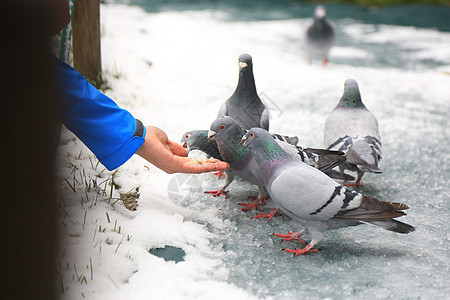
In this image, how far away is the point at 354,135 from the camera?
118 inches

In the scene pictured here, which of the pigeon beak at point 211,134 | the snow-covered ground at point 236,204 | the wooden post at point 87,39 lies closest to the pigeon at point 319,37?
the snow-covered ground at point 236,204

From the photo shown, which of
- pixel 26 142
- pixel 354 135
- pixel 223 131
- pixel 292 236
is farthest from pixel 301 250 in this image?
pixel 26 142

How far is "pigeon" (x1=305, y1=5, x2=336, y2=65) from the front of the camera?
5.86m

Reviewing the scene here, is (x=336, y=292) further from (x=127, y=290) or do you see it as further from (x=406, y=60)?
(x=406, y=60)

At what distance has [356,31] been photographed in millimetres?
7992

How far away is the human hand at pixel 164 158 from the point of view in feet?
7.43

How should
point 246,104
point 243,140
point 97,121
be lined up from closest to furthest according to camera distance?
point 97,121 < point 243,140 < point 246,104

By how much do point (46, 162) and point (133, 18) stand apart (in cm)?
752

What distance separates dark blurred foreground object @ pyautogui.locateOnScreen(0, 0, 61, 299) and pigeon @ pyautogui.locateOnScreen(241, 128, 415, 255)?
1521mm

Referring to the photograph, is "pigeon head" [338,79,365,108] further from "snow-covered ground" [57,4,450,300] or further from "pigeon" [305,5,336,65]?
"pigeon" [305,5,336,65]

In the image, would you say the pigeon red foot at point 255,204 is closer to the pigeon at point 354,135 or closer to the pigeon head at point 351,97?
the pigeon at point 354,135

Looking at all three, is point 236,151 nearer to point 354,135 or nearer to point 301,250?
point 301,250

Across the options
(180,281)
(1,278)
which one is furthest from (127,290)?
(1,278)

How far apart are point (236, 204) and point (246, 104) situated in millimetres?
728
